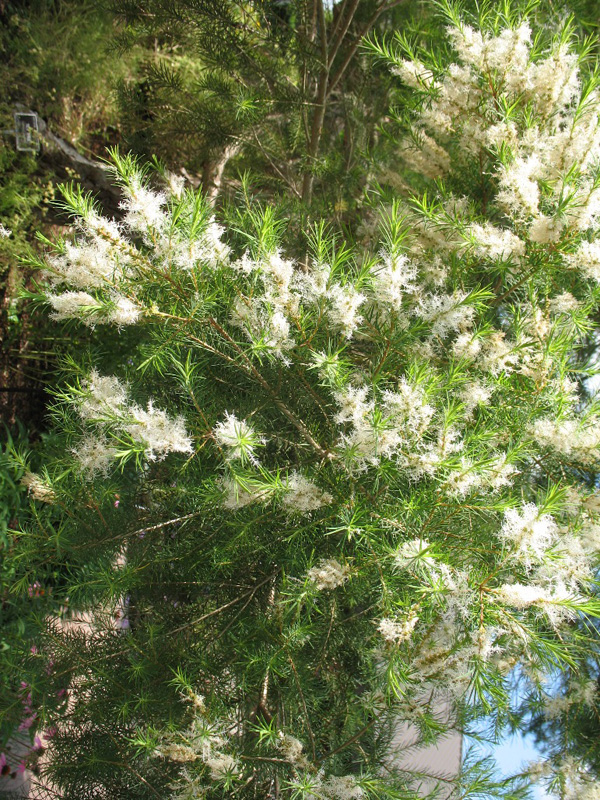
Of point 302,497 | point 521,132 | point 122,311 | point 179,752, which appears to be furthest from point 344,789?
point 521,132

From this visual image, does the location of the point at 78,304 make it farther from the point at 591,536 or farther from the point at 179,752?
the point at 591,536

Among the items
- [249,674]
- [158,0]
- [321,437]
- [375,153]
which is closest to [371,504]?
[321,437]

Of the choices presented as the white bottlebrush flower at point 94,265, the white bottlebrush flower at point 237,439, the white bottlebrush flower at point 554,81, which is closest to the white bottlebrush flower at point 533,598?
the white bottlebrush flower at point 237,439

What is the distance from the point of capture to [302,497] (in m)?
0.70

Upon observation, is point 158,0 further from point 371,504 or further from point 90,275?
point 371,504

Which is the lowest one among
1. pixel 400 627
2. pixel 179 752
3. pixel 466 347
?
pixel 179 752

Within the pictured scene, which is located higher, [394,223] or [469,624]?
[394,223]

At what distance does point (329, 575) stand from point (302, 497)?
0.30 feet

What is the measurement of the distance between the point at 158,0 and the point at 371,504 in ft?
3.23

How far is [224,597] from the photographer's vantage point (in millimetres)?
955

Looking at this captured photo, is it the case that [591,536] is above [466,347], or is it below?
below

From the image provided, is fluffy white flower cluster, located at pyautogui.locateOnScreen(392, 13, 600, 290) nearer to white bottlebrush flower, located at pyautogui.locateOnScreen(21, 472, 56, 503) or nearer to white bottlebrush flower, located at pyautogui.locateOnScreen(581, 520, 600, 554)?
white bottlebrush flower, located at pyautogui.locateOnScreen(581, 520, 600, 554)

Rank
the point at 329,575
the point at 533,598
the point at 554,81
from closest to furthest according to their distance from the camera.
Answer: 1. the point at 533,598
2. the point at 329,575
3. the point at 554,81

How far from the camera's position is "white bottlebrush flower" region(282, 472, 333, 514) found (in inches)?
27.3
